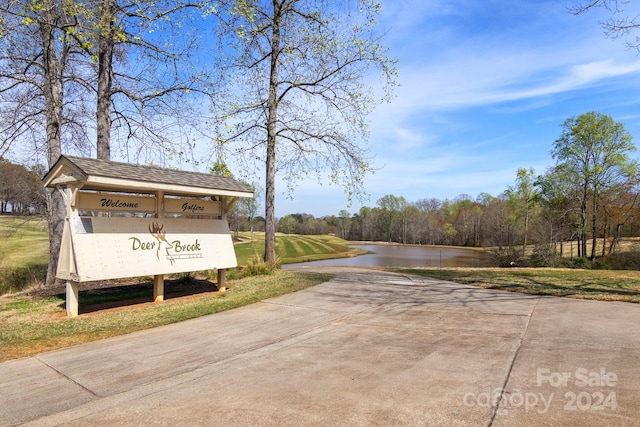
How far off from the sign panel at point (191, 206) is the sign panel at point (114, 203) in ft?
1.19

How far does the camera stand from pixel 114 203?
7473mm

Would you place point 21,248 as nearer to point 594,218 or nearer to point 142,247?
point 142,247

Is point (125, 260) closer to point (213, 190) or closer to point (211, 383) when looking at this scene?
point (213, 190)

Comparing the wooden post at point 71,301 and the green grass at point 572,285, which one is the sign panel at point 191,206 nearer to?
the wooden post at point 71,301

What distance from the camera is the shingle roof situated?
22.0 ft

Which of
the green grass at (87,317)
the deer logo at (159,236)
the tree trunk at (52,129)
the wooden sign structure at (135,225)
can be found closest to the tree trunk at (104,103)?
the tree trunk at (52,129)

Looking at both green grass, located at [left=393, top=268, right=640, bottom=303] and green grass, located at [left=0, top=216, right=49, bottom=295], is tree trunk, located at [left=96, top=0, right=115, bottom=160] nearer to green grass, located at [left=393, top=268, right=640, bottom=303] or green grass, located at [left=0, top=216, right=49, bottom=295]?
green grass, located at [left=0, top=216, right=49, bottom=295]

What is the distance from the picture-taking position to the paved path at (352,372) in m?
2.98

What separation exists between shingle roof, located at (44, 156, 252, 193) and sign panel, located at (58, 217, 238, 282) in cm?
88

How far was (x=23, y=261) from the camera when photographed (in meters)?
19.2

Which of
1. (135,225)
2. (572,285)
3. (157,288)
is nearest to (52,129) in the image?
(135,225)

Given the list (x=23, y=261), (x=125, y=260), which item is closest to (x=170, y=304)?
(x=125, y=260)

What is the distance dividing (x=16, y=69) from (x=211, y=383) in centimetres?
1230

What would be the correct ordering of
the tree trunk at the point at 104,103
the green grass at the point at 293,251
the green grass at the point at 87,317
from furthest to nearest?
the green grass at the point at 293,251, the tree trunk at the point at 104,103, the green grass at the point at 87,317
